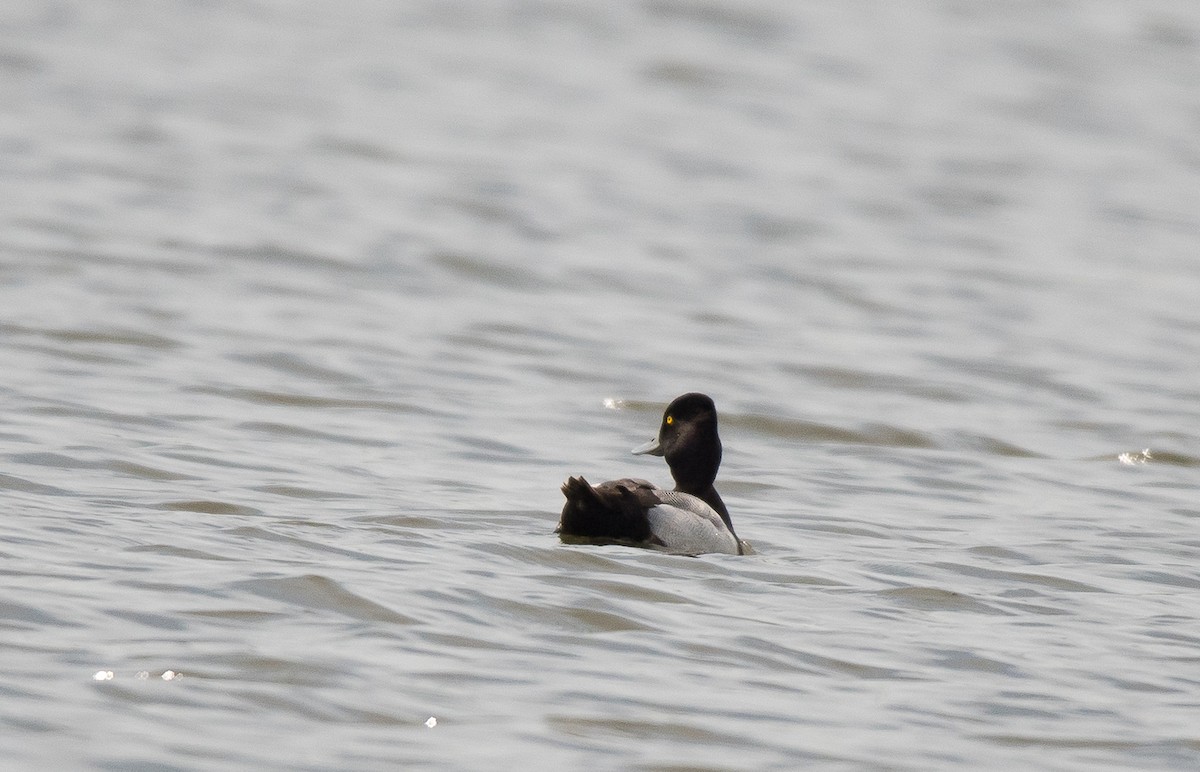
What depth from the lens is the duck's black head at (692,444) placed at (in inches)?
401

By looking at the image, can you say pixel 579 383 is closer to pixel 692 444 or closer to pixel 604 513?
pixel 692 444

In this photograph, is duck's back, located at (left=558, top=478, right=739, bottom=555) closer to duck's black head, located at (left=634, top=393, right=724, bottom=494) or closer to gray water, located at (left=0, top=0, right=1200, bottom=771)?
gray water, located at (left=0, top=0, right=1200, bottom=771)

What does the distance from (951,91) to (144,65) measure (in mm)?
12337

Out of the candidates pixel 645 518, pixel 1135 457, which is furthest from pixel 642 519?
pixel 1135 457

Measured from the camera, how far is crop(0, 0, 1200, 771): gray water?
6.87 metres

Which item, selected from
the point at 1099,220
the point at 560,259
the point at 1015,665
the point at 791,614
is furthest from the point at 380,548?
the point at 1099,220

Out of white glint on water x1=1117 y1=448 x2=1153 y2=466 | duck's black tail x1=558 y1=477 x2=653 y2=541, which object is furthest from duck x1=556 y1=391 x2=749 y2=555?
white glint on water x1=1117 y1=448 x2=1153 y2=466

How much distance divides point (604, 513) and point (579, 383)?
575 cm

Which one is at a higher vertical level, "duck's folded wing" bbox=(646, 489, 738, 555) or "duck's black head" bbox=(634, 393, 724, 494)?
"duck's black head" bbox=(634, 393, 724, 494)

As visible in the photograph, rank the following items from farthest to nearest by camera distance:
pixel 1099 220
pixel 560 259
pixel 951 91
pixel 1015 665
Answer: pixel 951 91
pixel 1099 220
pixel 560 259
pixel 1015 665

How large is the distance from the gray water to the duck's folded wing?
20 centimetres

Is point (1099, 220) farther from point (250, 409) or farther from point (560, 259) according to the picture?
point (250, 409)

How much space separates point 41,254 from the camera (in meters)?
17.3

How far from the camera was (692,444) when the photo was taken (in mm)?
10211
